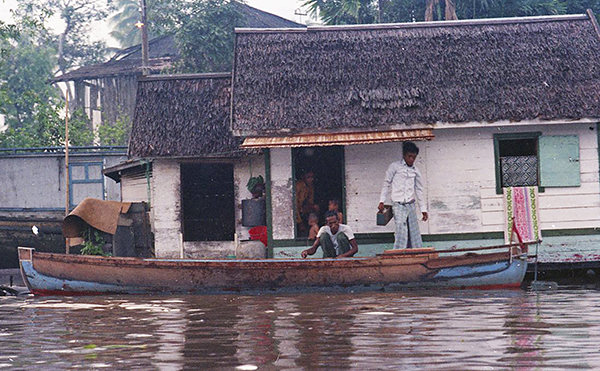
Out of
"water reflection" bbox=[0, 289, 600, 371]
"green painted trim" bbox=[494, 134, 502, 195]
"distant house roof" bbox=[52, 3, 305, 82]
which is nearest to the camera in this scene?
"water reflection" bbox=[0, 289, 600, 371]

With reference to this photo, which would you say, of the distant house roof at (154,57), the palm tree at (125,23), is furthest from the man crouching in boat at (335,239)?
the palm tree at (125,23)

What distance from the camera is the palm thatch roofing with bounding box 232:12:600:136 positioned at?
41.7 ft

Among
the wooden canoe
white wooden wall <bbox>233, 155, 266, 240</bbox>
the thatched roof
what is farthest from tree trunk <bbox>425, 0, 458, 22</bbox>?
the wooden canoe

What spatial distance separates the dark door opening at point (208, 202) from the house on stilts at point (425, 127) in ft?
0.95

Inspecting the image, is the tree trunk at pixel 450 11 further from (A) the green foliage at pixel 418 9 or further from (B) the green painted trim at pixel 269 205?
(B) the green painted trim at pixel 269 205

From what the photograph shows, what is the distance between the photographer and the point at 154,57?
110 ft

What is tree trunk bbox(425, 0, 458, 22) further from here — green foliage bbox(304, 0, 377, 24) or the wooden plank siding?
the wooden plank siding

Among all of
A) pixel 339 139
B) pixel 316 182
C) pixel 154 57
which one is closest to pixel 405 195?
pixel 339 139

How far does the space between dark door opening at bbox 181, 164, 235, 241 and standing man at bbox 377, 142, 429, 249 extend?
3365 millimetres

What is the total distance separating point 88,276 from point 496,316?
6175mm

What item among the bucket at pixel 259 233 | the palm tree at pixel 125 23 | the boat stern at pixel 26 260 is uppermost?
the palm tree at pixel 125 23

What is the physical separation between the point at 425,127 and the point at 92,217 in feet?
17.7

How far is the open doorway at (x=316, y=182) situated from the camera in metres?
13.5

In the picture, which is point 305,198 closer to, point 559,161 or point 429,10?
point 559,161
